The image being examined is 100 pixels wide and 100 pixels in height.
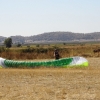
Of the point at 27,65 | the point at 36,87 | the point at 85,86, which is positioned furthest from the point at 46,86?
the point at 27,65

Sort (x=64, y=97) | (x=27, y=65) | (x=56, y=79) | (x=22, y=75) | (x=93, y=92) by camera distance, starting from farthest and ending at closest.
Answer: (x=27, y=65) < (x=22, y=75) < (x=56, y=79) < (x=93, y=92) < (x=64, y=97)

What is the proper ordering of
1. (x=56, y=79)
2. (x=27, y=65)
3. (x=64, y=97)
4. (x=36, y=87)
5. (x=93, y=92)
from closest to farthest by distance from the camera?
(x=64, y=97) < (x=93, y=92) < (x=36, y=87) < (x=56, y=79) < (x=27, y=65)

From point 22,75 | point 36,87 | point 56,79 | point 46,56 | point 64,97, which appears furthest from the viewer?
point 46,56

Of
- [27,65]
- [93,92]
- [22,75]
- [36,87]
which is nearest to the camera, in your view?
[93,92]

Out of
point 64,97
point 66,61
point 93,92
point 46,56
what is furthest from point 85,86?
point 46,56

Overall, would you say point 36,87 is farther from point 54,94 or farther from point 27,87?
point 54,94

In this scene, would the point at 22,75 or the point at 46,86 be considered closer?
the point at 46,86

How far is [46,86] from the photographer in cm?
1694

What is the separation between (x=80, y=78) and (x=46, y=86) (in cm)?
373

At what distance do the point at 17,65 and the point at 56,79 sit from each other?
9.82 m

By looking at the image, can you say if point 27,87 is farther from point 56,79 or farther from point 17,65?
point 17,65

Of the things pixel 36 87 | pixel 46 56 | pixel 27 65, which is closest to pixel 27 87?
pixel 36 87

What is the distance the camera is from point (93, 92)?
14.9m

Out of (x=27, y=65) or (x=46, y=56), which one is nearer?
(x=27, y=65)
